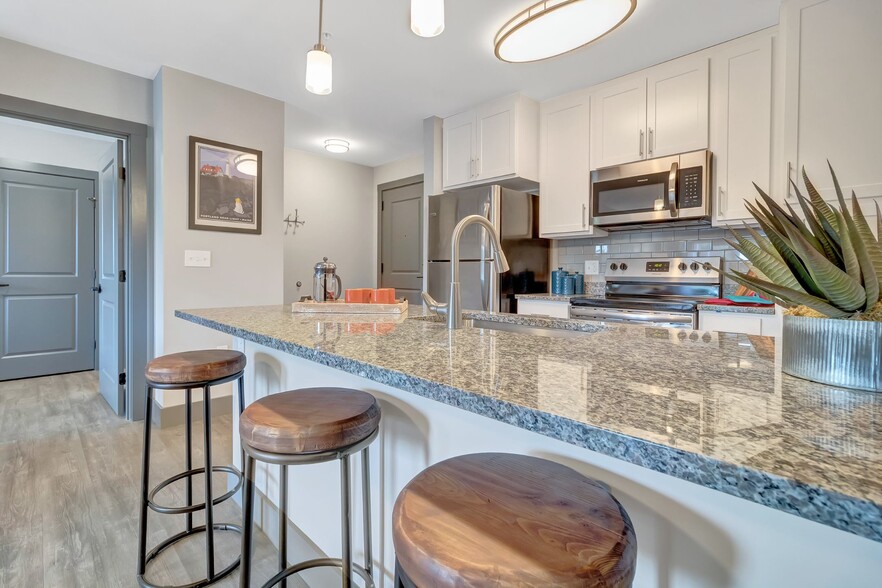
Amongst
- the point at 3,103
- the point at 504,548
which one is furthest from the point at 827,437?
the point at 3,103

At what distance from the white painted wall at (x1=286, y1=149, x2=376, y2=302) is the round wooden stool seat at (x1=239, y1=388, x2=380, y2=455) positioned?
373 cm

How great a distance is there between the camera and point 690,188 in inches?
103

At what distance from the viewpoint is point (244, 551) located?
0.98 meters

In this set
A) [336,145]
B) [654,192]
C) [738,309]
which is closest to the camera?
[738,309]

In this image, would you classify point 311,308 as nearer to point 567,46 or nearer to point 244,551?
point 244,551

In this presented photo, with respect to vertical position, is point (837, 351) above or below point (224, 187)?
below

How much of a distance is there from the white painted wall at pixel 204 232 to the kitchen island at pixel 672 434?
2132mm

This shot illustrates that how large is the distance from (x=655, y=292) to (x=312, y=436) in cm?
281

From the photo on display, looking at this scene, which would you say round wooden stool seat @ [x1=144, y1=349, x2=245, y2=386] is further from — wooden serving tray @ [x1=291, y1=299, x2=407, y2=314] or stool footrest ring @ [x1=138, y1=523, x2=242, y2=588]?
stool footrest ring @ [x1=138, y1=523, x2=242, y2=588]

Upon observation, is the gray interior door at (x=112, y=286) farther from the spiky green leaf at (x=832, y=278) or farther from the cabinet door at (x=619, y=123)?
the spiky green leaf at (x=832, y=278)

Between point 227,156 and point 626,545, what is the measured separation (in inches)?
132

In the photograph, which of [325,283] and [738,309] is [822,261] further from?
[738,309]

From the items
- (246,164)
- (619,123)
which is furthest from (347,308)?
(619,123)

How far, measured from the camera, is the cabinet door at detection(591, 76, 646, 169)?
284cm
